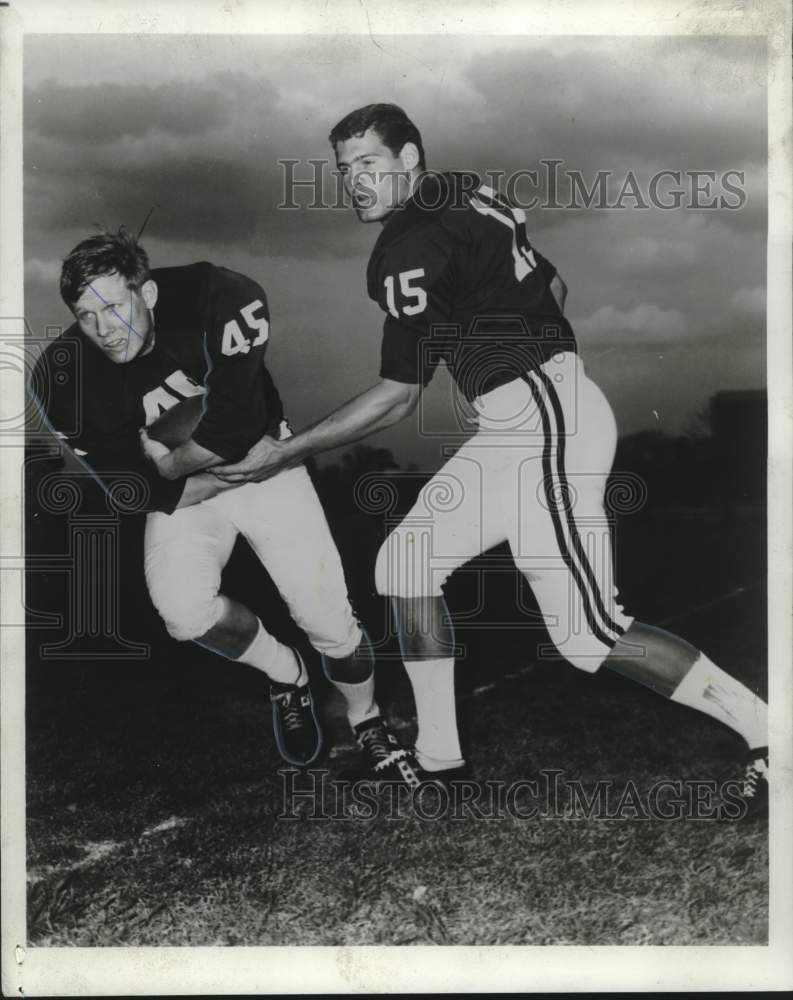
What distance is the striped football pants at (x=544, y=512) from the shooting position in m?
2.38

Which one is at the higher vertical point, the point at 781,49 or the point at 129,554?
the point at 781,49

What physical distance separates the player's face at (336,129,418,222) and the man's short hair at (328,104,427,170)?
16mm

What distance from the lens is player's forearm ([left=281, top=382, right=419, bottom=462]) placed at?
238cm

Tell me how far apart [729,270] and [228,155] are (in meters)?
1.21

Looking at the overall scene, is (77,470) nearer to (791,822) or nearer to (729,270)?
(729,270)

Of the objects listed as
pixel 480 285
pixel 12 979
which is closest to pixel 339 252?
pixel 480 285

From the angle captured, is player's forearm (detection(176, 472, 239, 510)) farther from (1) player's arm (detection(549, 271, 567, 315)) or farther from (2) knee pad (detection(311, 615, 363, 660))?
(1) player's arm (detection(549, 271, 567, 315))

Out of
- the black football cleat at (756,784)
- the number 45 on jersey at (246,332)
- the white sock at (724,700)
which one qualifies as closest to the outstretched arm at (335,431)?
the number 45 on jersey at (246,332)

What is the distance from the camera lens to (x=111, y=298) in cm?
239

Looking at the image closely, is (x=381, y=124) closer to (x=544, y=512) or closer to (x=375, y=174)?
(x=375, y=174)

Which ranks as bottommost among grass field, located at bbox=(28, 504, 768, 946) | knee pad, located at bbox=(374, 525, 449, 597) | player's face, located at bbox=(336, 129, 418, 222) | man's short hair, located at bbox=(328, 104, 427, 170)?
grass field, located at bbox=(28, 504, 768, 946)

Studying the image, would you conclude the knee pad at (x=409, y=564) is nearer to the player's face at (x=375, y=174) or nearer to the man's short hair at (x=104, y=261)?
the player's face at (x=375, y=174)

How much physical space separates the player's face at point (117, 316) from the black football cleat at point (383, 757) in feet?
3.45

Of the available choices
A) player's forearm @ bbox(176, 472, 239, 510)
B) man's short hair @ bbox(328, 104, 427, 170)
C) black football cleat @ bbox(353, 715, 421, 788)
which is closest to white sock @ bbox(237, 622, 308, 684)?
black football cleat @ bbox(353, 715, 421, 788)
